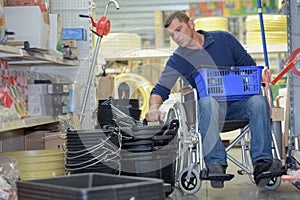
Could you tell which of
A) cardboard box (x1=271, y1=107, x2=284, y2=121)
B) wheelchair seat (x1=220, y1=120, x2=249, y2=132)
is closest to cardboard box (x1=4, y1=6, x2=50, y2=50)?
wheelchair seat (x1=220, y1=120, x2=249, y2=132)

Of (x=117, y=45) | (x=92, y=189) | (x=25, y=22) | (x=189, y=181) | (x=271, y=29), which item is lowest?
(x=189, y=181)

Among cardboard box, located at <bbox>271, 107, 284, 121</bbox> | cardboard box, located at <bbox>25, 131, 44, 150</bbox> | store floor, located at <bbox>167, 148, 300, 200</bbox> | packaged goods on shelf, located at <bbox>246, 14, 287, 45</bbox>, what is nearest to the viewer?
store floor, located at <bbox>167, 148, 300, 200</bbox>

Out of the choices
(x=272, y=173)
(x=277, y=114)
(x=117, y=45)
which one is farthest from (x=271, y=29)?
(x=272, y=173)

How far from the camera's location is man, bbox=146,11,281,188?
4.15 m

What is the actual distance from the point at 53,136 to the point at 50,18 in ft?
3.32

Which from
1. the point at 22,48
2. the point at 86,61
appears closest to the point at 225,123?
the point at 22,48

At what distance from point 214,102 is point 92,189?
2454 mm

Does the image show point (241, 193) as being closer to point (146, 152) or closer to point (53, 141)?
point (146, 152)

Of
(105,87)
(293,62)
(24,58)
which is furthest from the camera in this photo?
(105,87)

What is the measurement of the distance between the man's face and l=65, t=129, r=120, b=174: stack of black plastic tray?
3.28 feet

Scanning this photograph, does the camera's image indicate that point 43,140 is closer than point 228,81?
No

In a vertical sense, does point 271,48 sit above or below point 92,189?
above

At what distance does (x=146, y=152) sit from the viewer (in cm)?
402

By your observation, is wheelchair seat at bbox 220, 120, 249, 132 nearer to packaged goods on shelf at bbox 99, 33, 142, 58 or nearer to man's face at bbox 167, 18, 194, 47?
man's face at bbox 167, 18, 194, 47
